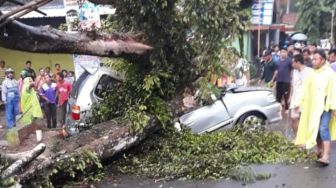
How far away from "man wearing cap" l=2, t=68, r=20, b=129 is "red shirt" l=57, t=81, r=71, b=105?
3.98 ft

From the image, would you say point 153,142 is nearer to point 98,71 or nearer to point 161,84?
point 161,84

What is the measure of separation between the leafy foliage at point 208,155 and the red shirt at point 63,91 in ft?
18.2

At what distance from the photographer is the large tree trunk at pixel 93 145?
22.2 ft

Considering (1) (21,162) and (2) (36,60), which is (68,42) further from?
(2) (36,60)

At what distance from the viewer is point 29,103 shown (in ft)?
44.4

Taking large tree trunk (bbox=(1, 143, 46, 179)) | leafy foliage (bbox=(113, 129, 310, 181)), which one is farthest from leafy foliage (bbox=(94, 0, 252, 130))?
large tree trunk (bbox=(1, 143, 46, 179))

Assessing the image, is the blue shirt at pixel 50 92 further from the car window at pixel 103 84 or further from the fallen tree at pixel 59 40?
the fallen tree at pixel 59 40

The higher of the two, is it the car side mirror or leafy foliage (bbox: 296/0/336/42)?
leafy foliage (bbox: 296/0/336/42)

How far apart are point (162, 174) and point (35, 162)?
→ 66.4 inches

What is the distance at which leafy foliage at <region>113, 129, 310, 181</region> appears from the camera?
7.37 m

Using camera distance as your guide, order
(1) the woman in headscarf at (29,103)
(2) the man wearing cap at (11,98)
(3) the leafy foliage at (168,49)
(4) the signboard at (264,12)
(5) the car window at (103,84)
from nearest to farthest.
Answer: (3) the leafy foliage at (168,49)
(5) the car window at (103,84)
(1) the woman in headscarf at (29,103)
(2) the man wearing cap at (11,98)
(4) the signboard at (264,12)

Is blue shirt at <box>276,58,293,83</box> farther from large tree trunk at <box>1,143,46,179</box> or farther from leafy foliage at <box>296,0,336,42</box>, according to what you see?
leafy foliage at <box>296,0,336,42</box>

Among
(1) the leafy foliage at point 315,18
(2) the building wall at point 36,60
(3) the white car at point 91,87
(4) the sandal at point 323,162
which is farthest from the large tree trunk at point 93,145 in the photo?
(1) the leafy foliage at point 315,18

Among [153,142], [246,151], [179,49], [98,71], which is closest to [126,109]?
[153,142]
